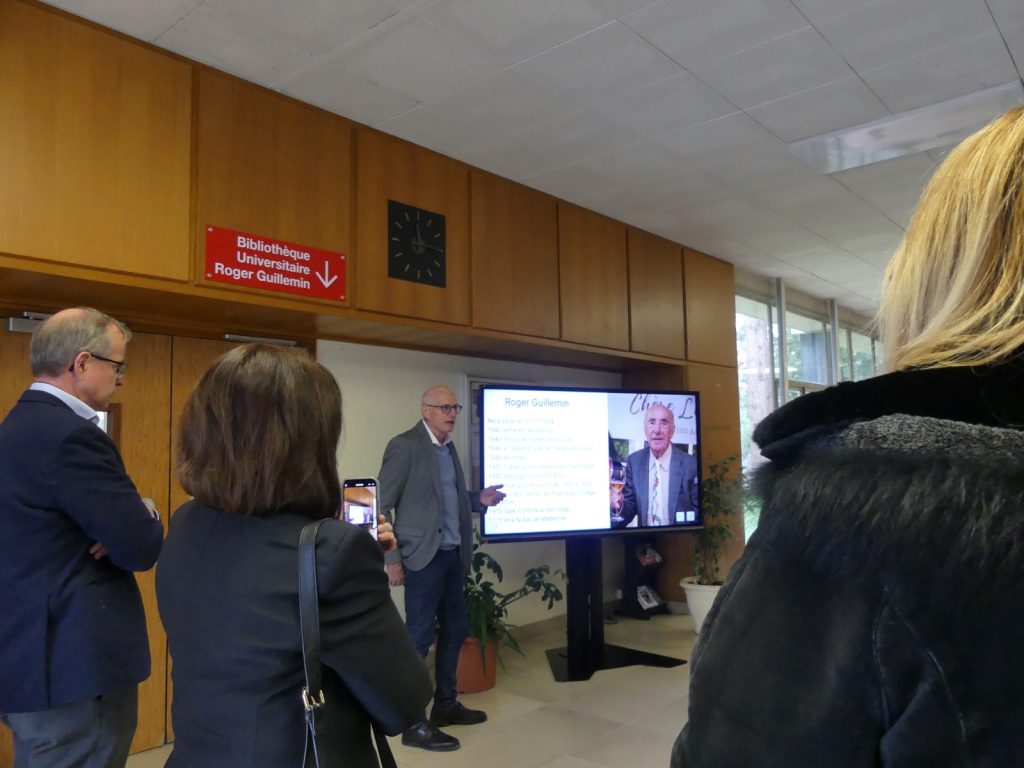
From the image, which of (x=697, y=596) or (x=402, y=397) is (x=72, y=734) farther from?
(x=697, y=596)

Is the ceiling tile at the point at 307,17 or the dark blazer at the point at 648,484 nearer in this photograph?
the ceiling tile at the point at 307,17

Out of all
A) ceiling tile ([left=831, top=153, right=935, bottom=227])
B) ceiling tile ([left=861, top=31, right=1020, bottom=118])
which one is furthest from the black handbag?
ceiling tile ([left=831, top=153, right=935, bottom=227])

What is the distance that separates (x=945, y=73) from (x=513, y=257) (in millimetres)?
2189

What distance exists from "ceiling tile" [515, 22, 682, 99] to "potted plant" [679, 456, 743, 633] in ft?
9.18

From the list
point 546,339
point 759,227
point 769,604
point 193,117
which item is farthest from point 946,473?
point 759,227

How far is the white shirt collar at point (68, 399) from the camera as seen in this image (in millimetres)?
1814

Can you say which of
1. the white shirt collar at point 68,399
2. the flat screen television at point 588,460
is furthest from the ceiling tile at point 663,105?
the white shirt collar at point 68,399

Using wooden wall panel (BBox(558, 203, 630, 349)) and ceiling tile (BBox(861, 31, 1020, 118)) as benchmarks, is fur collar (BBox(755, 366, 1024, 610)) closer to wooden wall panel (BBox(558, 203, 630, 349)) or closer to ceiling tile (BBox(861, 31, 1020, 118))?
ceiling tile (BBox(861, 31, 1020, 118))

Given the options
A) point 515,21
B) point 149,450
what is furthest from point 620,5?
point 149,450

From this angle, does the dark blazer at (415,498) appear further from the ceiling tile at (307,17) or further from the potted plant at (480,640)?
the ceiling tile at (307,17)

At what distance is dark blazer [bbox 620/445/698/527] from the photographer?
15.0 feet

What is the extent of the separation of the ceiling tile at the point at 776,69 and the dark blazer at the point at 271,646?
2.62 metres

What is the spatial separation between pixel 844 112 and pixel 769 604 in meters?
3.49

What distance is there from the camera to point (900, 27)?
276 cm
